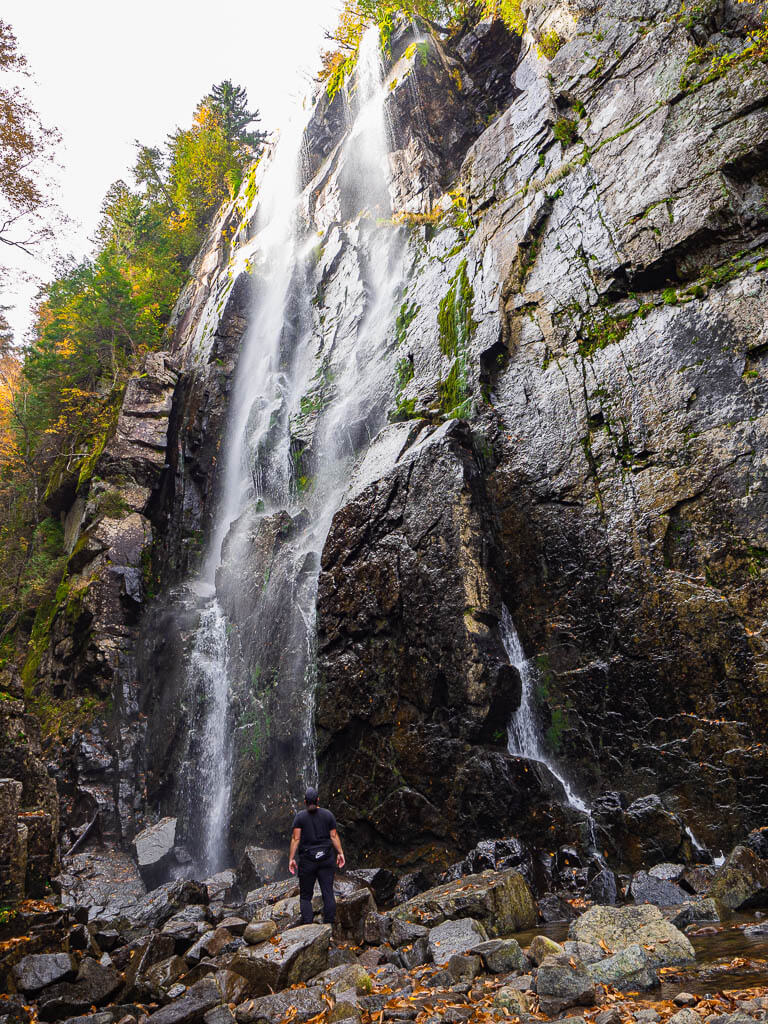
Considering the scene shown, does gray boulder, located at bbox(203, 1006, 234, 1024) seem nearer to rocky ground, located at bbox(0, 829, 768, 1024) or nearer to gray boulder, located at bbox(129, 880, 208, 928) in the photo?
rocky ground, located at bbox(0, 829, 768, 1024)

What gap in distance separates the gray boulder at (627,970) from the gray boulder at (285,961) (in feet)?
7.55

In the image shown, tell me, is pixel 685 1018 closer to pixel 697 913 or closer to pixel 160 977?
pixel 697 913

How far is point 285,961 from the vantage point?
14.6ft

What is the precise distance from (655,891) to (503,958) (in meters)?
2.25

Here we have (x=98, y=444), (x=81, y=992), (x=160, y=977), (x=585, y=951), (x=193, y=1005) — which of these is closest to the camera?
(x=585, y=951)

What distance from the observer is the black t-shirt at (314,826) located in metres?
5.82

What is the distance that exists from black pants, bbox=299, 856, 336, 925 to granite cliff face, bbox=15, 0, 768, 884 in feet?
6.66

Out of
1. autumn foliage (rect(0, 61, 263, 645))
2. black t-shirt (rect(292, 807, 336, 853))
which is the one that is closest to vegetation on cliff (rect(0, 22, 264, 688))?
autumn foliage (rect(0, 61, 263, 645))

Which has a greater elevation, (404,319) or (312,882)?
(404,319)

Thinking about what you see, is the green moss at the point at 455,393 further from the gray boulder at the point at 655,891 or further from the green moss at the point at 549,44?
the green moss at the point at 549,44

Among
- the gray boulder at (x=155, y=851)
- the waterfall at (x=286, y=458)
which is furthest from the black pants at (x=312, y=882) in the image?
the gray boulder at (x=155, y=851)

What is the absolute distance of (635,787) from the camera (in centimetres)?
673

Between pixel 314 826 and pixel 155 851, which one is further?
pixel 155 851

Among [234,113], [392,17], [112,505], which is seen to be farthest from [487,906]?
[234,113]
